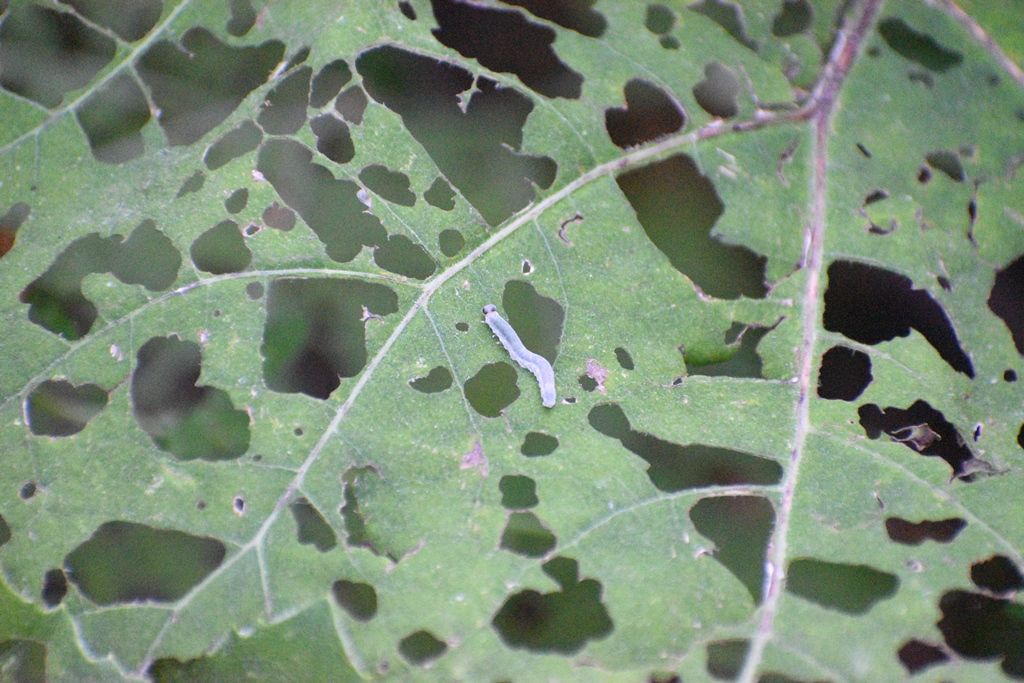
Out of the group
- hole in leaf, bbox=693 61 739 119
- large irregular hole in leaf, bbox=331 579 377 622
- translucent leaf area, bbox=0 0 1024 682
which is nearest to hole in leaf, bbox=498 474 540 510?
translucent leaf area, bbox=0 0 1024 682

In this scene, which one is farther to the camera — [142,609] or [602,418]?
[602,418]

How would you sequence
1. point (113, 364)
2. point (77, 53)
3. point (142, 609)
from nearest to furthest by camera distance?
point (142, 609) → point (113, 364) → point (77, 53)

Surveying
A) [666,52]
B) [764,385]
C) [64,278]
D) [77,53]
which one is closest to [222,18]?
[77,53]

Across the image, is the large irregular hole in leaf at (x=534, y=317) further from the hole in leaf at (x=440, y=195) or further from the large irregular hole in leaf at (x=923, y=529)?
the large irregular hole in leaf at (x=923, y=529)

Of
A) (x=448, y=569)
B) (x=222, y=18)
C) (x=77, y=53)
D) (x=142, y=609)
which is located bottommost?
(x=142, y=609)

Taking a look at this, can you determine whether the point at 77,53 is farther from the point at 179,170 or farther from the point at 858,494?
the point at 858,494

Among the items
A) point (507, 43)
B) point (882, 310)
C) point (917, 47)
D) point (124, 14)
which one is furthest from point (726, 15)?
point (124, 14)
